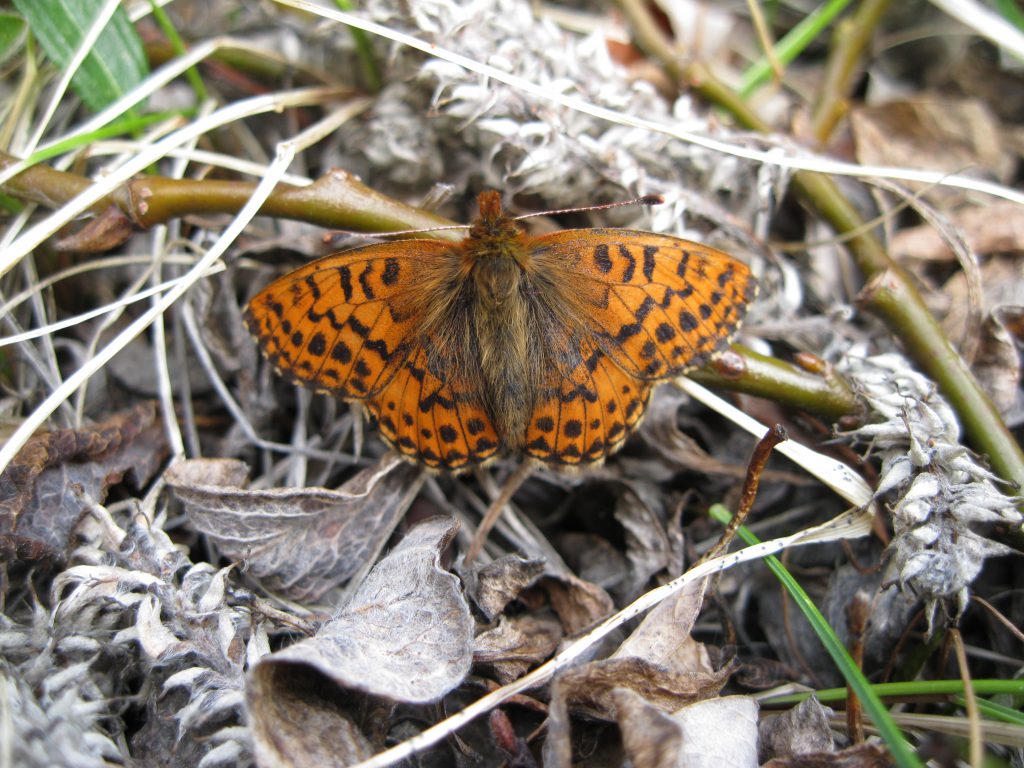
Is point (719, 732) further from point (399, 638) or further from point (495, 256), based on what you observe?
point (495, 256)

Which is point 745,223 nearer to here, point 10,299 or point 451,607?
point 451,607

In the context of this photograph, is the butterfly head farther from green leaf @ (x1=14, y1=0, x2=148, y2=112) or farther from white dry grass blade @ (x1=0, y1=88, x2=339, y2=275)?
green leaf @ (x1=14, y1=0, x2=148, y2=112)

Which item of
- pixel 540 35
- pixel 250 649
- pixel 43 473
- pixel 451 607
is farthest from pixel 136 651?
pixel 540 35

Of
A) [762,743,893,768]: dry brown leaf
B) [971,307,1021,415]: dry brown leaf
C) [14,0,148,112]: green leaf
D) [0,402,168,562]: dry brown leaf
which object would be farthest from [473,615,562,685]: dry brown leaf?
[14,0,148,112]: green leaf

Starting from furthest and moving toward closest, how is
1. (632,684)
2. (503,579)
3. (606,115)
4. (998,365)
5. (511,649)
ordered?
(998,365)
(606,115)
(503,579)
(511,649)
(632,684)

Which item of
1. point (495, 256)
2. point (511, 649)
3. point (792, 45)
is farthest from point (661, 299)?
point (792, 45)

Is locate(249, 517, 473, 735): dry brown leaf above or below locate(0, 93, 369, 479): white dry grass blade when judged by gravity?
below
